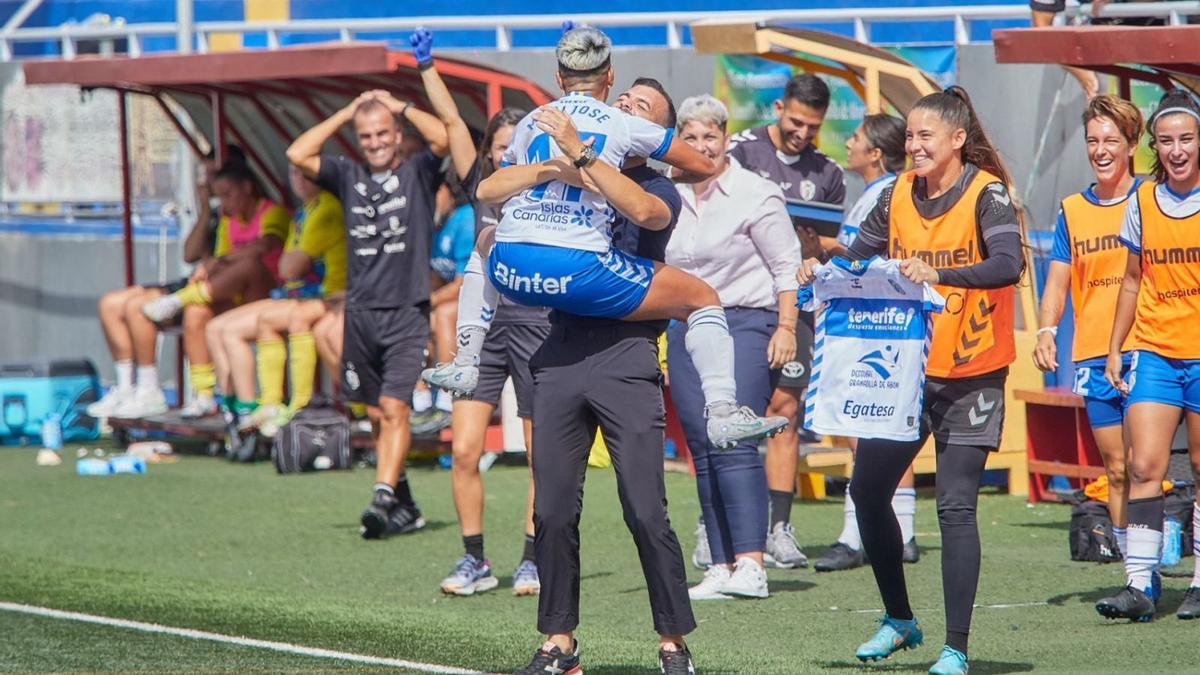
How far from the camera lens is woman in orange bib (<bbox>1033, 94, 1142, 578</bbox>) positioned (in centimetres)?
799

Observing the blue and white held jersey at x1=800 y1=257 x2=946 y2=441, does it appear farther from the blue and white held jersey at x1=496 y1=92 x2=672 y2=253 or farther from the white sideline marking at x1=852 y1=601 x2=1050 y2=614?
the white sideline marking at x1=852 y1=601 x2=1050 y2=614

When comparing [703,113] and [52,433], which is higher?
[703,113]

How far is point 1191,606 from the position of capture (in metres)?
7.25

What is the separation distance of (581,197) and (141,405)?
31.9ft

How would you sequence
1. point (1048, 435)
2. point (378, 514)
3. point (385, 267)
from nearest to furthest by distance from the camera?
point (378, 514)
point (385, 267)
point (1048, 435)

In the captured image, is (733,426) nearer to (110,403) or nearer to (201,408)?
(201,408)

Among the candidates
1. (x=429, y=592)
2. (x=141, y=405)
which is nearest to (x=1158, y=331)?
(x=429, y=592)

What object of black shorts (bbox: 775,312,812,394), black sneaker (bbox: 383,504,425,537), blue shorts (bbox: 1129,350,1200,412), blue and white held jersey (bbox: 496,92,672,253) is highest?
blue and white held jersey (bbox: 496,92,672,253)

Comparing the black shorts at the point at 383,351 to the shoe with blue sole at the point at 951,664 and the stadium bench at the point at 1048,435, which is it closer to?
the stadium bench at the point at 1048,435

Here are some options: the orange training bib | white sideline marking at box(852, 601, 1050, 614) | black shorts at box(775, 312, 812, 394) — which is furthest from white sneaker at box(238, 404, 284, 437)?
the orange training bib

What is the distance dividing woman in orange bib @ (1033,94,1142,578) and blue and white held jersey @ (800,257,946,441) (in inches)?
73.1

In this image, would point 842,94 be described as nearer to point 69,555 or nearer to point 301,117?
point 301,117

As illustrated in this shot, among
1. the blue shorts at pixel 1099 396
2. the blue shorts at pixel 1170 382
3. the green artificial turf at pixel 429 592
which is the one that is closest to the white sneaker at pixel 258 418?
the green artificial turf at pixel 429 592

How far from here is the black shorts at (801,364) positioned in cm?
933
